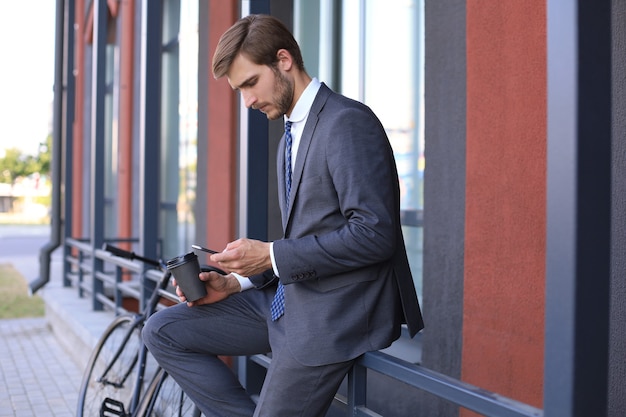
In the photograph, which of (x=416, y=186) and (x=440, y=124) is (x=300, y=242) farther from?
(x=416, y=186)

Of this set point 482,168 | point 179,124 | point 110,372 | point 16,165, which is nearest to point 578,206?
point 482,168

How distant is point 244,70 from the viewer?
2537mm

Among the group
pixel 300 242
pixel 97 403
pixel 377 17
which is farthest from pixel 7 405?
pixel 300 242

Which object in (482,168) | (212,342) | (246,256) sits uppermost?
(482,168)

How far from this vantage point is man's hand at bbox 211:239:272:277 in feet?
7.73

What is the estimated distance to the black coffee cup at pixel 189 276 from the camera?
2.71m

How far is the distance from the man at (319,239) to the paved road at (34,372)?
159 inches

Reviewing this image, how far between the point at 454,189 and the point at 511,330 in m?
0.82

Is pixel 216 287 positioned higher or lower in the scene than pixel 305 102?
lower

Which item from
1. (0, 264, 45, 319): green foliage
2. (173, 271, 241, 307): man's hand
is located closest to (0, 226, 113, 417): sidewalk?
(0, 264, 45, 319): green foliage

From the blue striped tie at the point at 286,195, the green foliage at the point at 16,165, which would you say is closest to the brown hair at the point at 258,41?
the blue striped tie at the point at 286,195

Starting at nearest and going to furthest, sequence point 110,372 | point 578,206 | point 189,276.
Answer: point 578,206 < point 189,276 < point 110,372

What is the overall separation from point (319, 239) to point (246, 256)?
0.78ft

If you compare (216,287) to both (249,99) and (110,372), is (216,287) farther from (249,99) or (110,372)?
(110,372)
